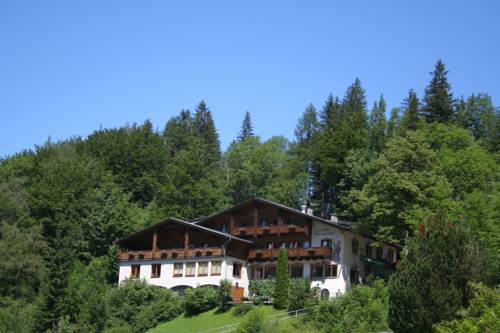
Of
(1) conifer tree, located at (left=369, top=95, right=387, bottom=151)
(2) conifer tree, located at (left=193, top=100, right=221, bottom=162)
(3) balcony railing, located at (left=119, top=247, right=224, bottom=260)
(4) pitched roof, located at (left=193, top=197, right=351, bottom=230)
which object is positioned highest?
(2) conifer tree, located at (left=193, top=100, right=221, bottom=162)

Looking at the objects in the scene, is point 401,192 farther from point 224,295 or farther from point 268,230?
point 224,295

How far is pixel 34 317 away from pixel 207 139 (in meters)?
53.2

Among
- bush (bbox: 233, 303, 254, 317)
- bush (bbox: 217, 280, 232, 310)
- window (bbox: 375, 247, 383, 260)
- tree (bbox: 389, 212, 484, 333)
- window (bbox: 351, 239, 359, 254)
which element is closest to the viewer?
tree (bbox: 389, 212, 484, 333)

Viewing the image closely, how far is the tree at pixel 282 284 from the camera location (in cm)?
6056

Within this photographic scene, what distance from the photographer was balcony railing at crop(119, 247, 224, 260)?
228ft

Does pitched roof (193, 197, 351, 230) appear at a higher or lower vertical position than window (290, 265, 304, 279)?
higher

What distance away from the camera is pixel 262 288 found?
6525 cm

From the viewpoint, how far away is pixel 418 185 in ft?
220

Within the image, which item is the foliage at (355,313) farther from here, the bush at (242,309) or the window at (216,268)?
the window at (216,268)

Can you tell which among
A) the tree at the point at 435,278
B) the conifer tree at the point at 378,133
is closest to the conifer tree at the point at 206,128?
the conifer tree at the point at 378,133

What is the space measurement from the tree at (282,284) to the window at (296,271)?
15.1ft

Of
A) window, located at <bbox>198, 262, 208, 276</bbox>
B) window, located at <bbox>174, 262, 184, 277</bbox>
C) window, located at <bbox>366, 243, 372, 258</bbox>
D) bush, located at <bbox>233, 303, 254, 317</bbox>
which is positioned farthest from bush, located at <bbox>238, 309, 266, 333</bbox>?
window, located at <bbox>366, 243, 372, 258</bbox>

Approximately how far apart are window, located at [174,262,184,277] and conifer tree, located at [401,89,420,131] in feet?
93.3

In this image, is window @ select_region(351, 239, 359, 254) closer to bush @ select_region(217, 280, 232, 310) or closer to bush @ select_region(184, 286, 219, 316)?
bush @ select_region(217, 280, 232, 310)
